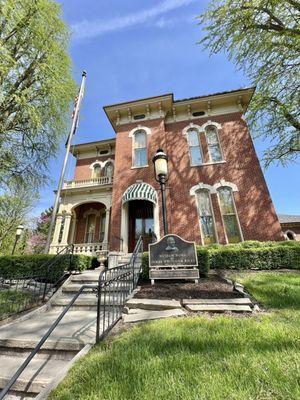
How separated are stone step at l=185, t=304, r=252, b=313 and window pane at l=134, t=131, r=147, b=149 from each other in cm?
1222

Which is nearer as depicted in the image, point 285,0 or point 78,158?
point 285,0

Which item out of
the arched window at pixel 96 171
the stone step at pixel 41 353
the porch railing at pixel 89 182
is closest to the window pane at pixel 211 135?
the porch railing at pixel 89 182

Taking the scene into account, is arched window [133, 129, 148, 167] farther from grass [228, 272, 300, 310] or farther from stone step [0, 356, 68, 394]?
stone step [0, 356, 68, 394]

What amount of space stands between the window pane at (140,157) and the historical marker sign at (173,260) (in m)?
8.34

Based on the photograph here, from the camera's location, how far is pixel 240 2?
29.4 ft

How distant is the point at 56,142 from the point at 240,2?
10.2 m

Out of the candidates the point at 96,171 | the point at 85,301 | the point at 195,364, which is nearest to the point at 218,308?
the point at 195,364

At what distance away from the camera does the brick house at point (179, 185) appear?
12.8 m

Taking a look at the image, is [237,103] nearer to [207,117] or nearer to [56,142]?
[207,117]

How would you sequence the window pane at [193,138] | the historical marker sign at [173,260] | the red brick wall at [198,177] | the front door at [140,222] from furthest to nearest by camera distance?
the window pane at [193,138] < the front door at [140,222] < the red brick wall at [198,177] < the historical marker sign at [173,260]

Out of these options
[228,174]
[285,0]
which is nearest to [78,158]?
[228,174]

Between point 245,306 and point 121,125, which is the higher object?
point 121,125

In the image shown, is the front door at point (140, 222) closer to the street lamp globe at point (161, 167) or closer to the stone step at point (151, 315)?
the street lamp globe at point (161, 167)

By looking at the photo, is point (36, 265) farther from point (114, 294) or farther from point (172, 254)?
point (172, 254)
